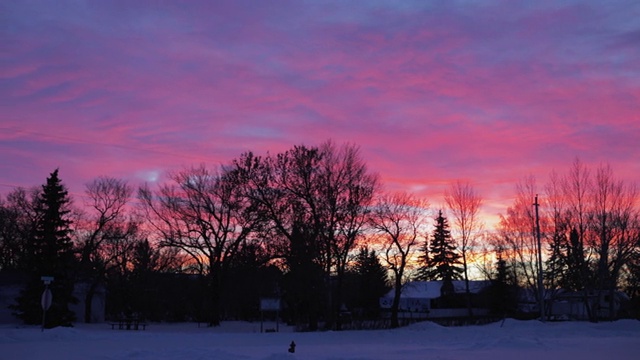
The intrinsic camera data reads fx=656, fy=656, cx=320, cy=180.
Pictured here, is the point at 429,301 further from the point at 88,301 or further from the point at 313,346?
the point at 313,346

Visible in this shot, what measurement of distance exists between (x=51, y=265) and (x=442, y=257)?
2340 inches

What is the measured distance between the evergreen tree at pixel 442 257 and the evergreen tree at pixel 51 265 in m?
53.8

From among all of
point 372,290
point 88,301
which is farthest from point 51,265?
point 372,290

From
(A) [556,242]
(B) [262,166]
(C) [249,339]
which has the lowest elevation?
(C) [249,339]

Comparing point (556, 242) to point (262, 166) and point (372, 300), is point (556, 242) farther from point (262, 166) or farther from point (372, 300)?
point (262, 166)

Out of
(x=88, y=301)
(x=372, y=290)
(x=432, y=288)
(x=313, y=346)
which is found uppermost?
(x=432, y=288)

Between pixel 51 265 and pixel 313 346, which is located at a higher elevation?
pixel 51 265

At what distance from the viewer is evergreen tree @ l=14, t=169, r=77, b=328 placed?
2016 inches

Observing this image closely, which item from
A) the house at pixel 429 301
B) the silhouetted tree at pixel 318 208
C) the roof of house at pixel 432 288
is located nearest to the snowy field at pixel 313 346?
the silhouetted tree at pixel 318 208

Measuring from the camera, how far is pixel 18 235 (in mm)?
70562

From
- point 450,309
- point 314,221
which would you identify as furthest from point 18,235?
point 450,309

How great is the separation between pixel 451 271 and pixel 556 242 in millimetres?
31745

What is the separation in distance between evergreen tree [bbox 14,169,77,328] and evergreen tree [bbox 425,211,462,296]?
53767 mm

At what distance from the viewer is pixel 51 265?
51469 millimetres
